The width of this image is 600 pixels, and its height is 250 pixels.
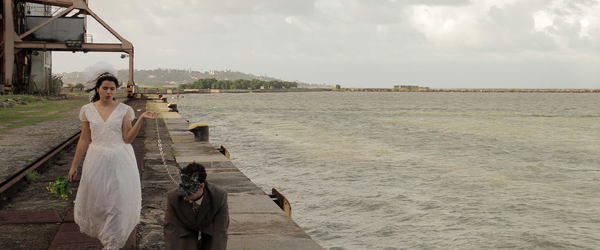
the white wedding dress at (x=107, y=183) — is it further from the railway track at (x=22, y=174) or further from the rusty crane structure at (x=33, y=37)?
the rusty crane structure at (x=33, y=37)

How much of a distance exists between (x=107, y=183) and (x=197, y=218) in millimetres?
1246

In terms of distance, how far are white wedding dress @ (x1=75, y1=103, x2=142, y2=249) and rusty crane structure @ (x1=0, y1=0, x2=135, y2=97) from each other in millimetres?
44577

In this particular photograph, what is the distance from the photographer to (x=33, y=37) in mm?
48594

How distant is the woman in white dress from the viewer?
490 centimetres

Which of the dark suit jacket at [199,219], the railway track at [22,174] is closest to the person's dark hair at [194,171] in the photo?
the dark suit jacket at [199,219]

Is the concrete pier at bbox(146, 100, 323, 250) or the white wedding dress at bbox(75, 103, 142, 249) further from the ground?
the white wedding dress at bbox(75, 103, 142, 249)

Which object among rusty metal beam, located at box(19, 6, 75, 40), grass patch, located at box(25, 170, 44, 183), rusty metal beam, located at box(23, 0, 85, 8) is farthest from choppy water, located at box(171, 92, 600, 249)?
rusty metal beam, located at box(23, 0, 85, 8)

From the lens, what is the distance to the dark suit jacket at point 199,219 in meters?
4.07

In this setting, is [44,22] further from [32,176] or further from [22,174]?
[32,176]

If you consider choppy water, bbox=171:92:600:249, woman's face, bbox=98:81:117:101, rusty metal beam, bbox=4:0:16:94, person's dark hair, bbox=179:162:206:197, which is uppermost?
rusty metal beam, bbox=4:0:16:94

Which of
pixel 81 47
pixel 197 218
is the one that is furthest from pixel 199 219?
pixel 81 47

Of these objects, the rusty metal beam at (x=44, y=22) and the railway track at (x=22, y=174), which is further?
the rusty metal beam at (x=44, y=22)

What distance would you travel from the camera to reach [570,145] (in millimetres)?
30359

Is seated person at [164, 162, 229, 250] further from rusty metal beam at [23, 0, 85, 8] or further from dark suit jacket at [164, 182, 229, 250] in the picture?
rusty metal beam at [23, 0, 85, 8]
